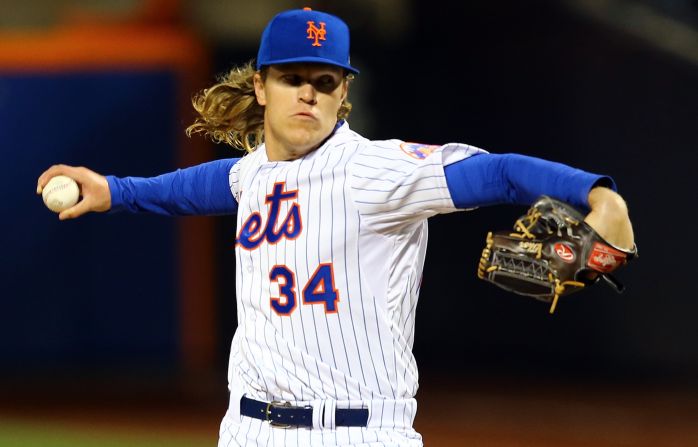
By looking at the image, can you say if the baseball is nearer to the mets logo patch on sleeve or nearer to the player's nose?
the player's nose

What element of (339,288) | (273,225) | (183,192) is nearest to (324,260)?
(339,288)

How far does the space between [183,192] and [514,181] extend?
1.27 metres

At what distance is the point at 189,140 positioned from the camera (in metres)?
9.94

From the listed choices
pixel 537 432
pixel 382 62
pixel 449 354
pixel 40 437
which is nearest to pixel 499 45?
pixel 382 62

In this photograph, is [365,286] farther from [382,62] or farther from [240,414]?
[382,62]

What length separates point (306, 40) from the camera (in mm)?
2953

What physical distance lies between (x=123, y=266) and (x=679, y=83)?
490cm

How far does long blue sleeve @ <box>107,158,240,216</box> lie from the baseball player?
29 cm

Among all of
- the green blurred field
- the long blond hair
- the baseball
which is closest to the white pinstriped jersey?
the long blond hair

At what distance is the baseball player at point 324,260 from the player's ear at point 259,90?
0.25 feet

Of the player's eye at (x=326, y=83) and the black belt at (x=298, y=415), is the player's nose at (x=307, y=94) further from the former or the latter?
the black belt at (x=298, y=415)

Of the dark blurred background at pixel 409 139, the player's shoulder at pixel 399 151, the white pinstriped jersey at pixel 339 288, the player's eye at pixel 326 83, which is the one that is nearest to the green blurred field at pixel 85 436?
the dark blurred background at pixel 409 139

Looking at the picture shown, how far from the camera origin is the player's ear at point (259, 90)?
3195 millimetres

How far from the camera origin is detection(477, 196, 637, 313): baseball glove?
2344mm
